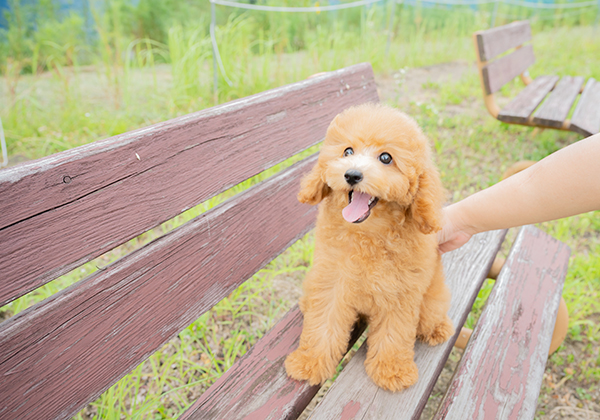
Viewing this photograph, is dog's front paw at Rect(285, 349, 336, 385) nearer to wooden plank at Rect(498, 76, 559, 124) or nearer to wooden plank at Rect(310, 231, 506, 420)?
wooden plank at Rect(310, 231, 506, 420)

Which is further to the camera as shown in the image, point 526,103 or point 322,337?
point 526,103

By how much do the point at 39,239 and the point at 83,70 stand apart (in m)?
4.99

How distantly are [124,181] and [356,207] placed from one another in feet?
2.16

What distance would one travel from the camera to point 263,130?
5.08ft

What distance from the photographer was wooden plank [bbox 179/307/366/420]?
117 centimetres

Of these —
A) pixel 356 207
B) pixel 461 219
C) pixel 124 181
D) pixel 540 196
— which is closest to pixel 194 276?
pixel 124 181

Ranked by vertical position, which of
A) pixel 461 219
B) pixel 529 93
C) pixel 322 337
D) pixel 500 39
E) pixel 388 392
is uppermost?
pixel 500 39

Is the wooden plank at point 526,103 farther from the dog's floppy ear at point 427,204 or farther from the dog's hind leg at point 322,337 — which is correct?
the dog's hind leg at point 322,337

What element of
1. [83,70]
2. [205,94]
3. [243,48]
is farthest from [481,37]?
Result: [83,70]

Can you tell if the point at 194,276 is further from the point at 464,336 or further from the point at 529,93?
the point at 529,93

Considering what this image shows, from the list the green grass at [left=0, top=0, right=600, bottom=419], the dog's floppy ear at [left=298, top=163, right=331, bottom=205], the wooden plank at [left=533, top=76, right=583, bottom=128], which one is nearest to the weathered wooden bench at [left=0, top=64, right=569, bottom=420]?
the dog's floppy ear at [left=298, top=163, right=331, bottom=205]

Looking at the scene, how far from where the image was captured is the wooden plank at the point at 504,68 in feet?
12.2

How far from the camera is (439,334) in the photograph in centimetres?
147

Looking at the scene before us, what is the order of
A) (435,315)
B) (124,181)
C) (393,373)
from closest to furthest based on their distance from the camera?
1. (124,181)
2. (393,373)
3. (435,315)
